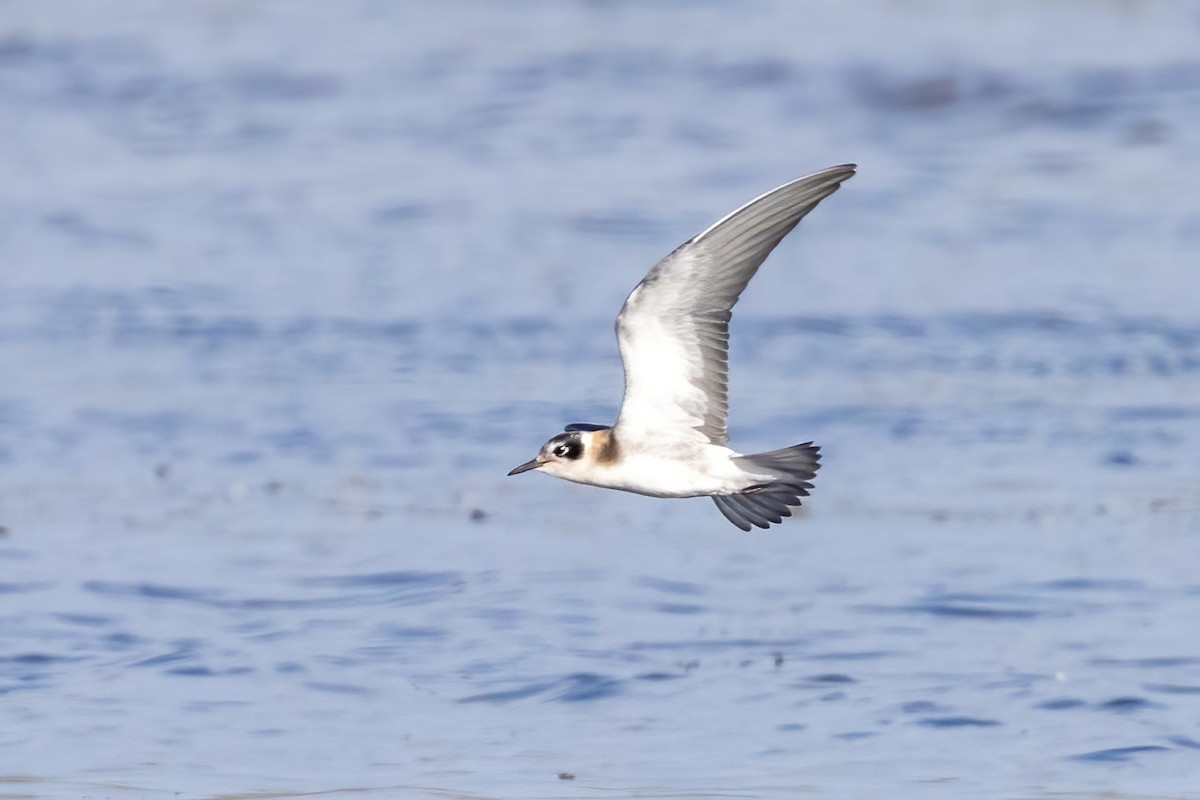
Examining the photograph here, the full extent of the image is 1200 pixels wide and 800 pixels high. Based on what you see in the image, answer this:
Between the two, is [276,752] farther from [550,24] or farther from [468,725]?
[550,24]

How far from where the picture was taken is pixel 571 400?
11.9 m

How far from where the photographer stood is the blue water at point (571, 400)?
25.1 feet

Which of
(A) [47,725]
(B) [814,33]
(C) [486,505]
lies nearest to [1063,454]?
(C) [486,505]

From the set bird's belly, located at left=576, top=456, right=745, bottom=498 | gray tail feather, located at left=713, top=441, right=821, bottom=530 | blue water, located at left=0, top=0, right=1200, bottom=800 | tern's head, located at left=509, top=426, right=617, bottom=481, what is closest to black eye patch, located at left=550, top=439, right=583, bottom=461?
tern's head, located at left=509, top=426, right=617, bottom=481

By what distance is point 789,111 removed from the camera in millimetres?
18672

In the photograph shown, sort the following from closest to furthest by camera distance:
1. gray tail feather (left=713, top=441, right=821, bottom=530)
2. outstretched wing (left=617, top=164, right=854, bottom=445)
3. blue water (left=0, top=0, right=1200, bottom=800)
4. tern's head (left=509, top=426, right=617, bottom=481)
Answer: outstretched wing (left=617, top=164, right=854, bottom=445) → gray tail feather (left=713, top=441, right=821, bottom=530) → tern's head (left=509, top=426, right=617, bottom=481) → blue water (left=0, top=0, right=1200, bottom=800)

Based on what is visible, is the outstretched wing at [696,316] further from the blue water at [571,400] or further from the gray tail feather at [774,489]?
the blue water at [571,400]

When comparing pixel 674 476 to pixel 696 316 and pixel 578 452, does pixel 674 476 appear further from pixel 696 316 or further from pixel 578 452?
pixel 696 316

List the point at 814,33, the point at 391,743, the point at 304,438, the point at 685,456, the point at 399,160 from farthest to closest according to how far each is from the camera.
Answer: the point at 814,33, the point at 399,160, the point at 304,438, the point at 391,743, the point at 685,456

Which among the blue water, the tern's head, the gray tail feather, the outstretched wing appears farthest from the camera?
the blue water

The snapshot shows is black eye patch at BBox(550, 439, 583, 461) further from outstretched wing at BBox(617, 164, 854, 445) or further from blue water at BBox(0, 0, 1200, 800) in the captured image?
blue water at BBox(0, 0, 1200, 800)

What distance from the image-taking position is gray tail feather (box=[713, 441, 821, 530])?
22.7 feet

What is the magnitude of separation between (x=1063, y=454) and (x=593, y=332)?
342 centimetres

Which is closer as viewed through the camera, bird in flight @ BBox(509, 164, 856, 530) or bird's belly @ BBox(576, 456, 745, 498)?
bird in flight @ BBox(509, 164, 856, 530)
